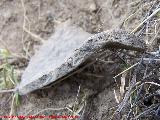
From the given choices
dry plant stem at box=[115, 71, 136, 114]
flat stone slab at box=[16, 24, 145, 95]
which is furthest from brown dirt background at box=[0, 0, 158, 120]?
dry plant stem at box=[115, 71, 136, 114]

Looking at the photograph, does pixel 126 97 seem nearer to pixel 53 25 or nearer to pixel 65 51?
pixel 65 51

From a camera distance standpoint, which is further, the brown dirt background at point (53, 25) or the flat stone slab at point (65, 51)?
the brown dirt background at point (53, 25)

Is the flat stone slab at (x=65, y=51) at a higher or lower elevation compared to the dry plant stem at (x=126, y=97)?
higher

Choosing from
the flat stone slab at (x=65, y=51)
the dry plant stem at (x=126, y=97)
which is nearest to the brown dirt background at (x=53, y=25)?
the flat stone slab at (x=65, y=51)

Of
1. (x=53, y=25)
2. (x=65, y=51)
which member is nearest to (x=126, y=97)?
(x=65, y=51)

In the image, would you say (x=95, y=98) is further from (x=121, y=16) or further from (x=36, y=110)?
(x=121, y=16)

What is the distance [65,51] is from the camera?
85.7 inches

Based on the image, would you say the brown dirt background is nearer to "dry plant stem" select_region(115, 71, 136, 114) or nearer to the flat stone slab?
the flat stone slab

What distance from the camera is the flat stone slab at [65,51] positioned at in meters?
1.72

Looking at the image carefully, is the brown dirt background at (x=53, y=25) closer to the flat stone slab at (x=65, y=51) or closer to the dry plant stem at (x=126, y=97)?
the flat stone slab at (x=65, y=51)

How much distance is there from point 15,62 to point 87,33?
19.1 inches

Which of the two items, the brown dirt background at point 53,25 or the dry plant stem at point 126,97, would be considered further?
the brown dirt background at point 53,25

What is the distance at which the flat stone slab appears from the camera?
1717mm

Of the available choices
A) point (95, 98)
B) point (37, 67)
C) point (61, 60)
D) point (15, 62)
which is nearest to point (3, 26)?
point (15, 62)
